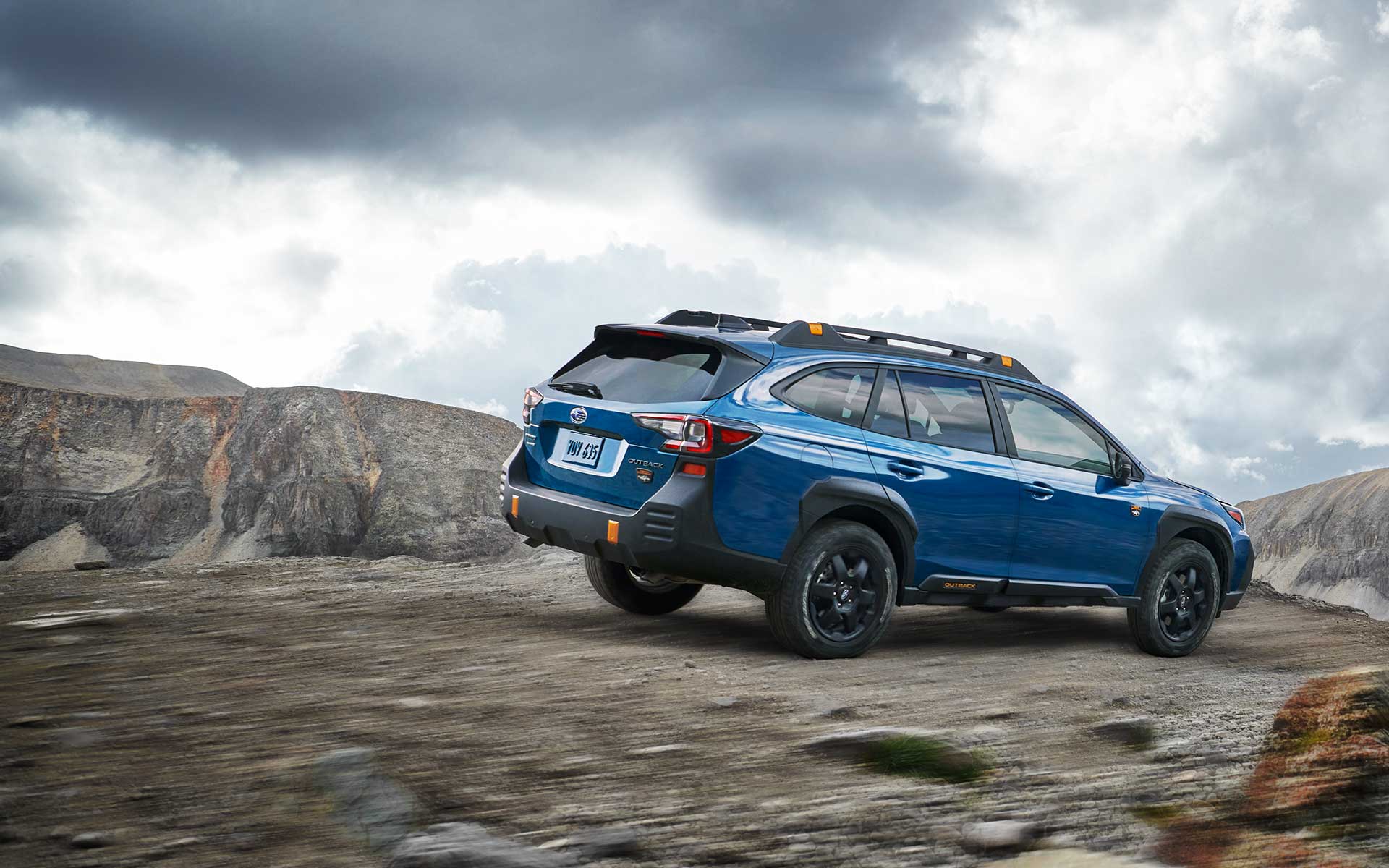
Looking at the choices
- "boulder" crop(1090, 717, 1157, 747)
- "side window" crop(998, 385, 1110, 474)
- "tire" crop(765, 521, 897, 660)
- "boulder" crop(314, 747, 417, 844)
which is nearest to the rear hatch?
"tire" crop(765, 521, 897, 660)

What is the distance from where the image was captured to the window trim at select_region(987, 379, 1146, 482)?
267 inches

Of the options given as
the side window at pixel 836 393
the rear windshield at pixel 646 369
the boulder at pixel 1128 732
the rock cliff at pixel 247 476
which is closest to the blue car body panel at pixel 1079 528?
the side window at pixel 836 393

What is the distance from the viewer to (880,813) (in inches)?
146

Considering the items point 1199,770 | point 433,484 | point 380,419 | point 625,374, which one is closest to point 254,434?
point 380,419

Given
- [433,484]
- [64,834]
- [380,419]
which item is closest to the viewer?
[64,834]

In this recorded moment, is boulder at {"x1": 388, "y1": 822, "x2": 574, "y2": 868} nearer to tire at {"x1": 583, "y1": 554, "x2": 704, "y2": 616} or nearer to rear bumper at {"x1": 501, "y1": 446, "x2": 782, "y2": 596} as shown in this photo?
rear bumper at {"x1": 501, "y1": 446, "x2": 782, "y2": 596}

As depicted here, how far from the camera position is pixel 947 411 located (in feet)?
21.6

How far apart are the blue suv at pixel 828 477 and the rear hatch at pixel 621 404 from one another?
0.04 ft

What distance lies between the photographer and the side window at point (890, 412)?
20.4ft

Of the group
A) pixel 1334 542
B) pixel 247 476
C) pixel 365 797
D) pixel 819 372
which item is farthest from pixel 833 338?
pixel 1334 542

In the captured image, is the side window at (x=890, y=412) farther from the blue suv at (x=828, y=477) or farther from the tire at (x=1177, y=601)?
the tire at (x=1177, y=601)

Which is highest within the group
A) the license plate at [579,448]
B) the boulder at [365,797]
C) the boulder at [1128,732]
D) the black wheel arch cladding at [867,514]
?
the license plate at [579,448]

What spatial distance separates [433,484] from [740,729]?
29575 mm

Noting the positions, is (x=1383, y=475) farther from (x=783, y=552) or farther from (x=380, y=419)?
(x=783, y=552)
